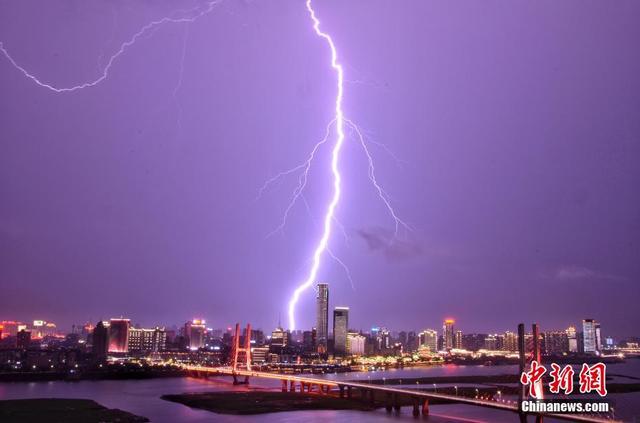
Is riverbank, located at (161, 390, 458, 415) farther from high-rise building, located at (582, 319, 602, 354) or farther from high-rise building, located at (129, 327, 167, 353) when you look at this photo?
high-rise building, located at (582, 319, 602, 354)

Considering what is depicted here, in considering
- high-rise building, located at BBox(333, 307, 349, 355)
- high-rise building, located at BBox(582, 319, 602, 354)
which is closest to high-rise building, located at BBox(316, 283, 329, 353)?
high-rise building, located at BBox(333, 307, 349, 355)

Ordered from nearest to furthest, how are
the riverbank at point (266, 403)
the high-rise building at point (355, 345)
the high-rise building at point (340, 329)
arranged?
the riverbank at point (266, 403) → the high-rise building at point (340, 329) → the high-rise building at point (355, 345)

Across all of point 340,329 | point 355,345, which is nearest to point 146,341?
point 340,329

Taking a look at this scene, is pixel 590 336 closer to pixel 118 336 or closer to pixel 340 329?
pixel 340 329

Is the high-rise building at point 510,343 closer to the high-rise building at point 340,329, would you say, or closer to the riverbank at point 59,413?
the high-rise building at point 340,329

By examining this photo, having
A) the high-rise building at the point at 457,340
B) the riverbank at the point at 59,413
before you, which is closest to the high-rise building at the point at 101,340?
the riverbank at the point at 59,413

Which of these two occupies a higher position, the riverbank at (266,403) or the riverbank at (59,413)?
the riverbank at (59,413)

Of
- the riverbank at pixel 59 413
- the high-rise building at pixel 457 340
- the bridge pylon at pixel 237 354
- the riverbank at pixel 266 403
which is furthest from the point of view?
the high-rise building at pixel 457 340
